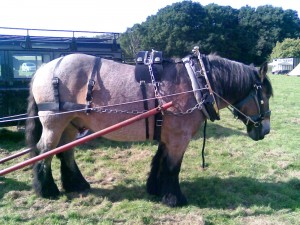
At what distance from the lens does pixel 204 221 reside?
3.34 m

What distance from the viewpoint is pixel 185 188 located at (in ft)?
14.0

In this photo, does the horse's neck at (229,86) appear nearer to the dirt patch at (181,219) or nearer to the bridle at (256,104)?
the bridle at (256,104)

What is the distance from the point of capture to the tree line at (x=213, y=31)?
48.8m

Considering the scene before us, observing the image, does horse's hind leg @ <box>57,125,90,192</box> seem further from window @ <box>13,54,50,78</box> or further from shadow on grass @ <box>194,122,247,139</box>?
shadow on grass @ <box>194,122,247,139</box>

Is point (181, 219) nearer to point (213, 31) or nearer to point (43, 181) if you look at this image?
point (43, 181)

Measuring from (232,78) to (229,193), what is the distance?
159cm

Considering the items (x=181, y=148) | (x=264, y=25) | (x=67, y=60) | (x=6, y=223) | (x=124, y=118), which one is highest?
(x=264, y=25)

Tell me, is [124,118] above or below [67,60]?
below

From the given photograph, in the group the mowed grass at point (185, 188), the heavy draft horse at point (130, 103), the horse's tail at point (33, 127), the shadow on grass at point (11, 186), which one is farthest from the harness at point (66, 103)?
the shadow on grass at point (11, 186)

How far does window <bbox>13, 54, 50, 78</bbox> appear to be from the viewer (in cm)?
653

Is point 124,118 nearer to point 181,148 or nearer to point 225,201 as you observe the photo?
point 181,148

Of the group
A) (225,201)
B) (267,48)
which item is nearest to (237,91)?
(225,201)

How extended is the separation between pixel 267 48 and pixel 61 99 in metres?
60.0

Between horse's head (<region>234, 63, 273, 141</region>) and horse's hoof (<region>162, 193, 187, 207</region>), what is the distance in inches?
52.6
